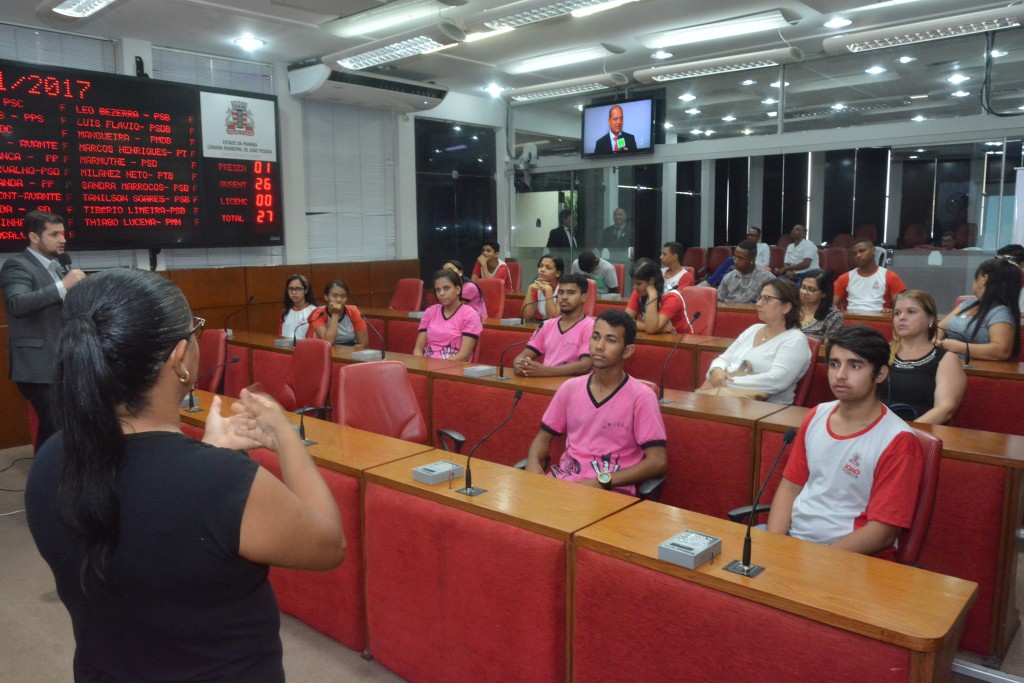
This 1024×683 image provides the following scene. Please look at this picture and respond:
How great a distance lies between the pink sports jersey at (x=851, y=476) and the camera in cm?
194

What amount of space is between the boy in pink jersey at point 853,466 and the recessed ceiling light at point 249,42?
572 cm

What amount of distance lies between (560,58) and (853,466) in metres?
6.19

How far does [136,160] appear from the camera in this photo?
19.2 ft

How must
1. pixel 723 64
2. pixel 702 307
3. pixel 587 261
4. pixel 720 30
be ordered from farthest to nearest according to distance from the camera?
pixel 587 261 < pixel 723 64 < pixel 720 30 < pixel 702 307

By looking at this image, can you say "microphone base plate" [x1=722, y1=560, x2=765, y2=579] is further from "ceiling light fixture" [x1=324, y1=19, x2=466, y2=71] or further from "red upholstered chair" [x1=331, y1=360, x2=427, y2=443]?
"ceiling light fixture" [x1=324, y1=19, x2=466, y2=71]

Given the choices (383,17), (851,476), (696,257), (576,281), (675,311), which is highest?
(383,17)

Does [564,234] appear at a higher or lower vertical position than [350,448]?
higher

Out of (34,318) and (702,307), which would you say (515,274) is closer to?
(702,307)

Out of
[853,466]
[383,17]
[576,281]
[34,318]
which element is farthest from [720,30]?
[34,318]

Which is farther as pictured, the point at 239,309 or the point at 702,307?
the point at 239,309

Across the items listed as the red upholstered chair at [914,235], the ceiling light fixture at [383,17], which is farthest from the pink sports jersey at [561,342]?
the red upholstered chair at [914,235]

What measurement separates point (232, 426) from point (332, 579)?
142cm

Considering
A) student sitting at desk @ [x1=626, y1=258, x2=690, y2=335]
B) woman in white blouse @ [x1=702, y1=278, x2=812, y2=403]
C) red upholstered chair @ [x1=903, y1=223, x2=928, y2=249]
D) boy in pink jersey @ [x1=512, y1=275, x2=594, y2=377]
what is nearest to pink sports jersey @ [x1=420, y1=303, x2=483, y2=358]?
boy in pink jersey @ [x1=512, y1=275, x2=594, y2=377]

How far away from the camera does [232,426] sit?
1.18 meters
